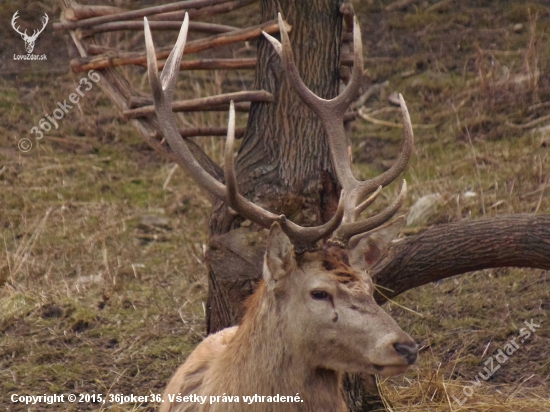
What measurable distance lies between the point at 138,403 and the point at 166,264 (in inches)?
74.7

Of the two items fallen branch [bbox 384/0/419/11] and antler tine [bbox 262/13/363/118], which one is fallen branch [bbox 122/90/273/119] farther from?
fallen branch [bbox 384/0/419/11]

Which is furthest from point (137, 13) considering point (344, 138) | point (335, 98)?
point (344, 138)

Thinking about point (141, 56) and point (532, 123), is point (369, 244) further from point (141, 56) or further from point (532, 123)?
point (532, 123)

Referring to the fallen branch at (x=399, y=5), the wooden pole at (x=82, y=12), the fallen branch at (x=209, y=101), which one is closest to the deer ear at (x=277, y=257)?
the fallen branch at (x=209, y=101)

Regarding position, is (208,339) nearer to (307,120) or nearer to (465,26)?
(307,120)

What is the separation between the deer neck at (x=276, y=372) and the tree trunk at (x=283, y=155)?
885 millimetres

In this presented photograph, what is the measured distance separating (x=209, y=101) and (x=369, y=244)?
1.67 metres

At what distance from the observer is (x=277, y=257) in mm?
4023

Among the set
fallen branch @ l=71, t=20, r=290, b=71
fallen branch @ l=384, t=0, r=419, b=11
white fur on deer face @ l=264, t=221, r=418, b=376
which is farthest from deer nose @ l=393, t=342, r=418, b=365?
fallen branch @ l=384, t=0, r=419, b=11

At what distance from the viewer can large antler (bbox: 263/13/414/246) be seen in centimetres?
441

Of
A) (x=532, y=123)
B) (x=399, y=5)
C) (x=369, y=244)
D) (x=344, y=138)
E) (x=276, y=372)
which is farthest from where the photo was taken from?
(x=399, y=5)

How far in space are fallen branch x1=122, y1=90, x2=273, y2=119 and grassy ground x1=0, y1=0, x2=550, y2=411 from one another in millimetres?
1516

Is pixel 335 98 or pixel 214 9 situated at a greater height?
pixel 214 9

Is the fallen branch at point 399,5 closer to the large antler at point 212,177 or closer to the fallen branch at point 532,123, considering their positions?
the fallen branch at point 532,123
